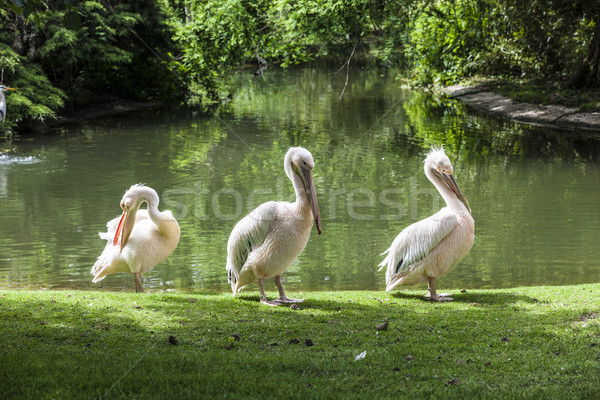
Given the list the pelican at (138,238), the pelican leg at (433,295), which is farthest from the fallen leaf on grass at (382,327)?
the pelican at (138,238)

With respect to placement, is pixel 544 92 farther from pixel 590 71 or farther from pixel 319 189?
pixel 319 189

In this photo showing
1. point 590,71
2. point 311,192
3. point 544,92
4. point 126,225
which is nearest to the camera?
point 311,192

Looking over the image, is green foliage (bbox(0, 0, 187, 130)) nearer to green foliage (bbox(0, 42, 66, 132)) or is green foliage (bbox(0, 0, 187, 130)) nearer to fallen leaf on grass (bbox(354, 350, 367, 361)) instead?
green foliage (bbox(0, 42, 66, 132))

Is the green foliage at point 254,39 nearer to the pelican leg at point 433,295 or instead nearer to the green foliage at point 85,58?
the green foliage at point 85,58

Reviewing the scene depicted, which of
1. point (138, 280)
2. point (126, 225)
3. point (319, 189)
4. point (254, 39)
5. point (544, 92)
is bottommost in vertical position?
point (319, 189)

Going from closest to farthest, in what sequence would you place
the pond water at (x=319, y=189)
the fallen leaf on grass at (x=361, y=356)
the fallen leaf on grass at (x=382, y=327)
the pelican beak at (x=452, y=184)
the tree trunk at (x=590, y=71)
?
1. the fallen leaf on grass at (x=361, y=356)
2. the fallen leaf on grass at (x=382, y=327)
3. the pelican beak at (x=452, y=184)
4. the pond water at (x=319, y=189)
5. the tree trunk at (x=590, y=71)

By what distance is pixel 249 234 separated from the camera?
652cm

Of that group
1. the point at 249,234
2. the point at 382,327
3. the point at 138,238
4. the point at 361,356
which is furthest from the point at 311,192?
the point at 138,238

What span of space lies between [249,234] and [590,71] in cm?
2156

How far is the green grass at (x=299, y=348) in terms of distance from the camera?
396cm

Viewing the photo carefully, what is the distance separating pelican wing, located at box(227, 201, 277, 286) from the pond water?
2.38 m

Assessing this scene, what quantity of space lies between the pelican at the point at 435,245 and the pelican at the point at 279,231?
3.80 feet

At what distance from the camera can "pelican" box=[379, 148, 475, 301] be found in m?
6.64

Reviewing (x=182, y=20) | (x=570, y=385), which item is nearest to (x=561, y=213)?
(x=570, y=385)
